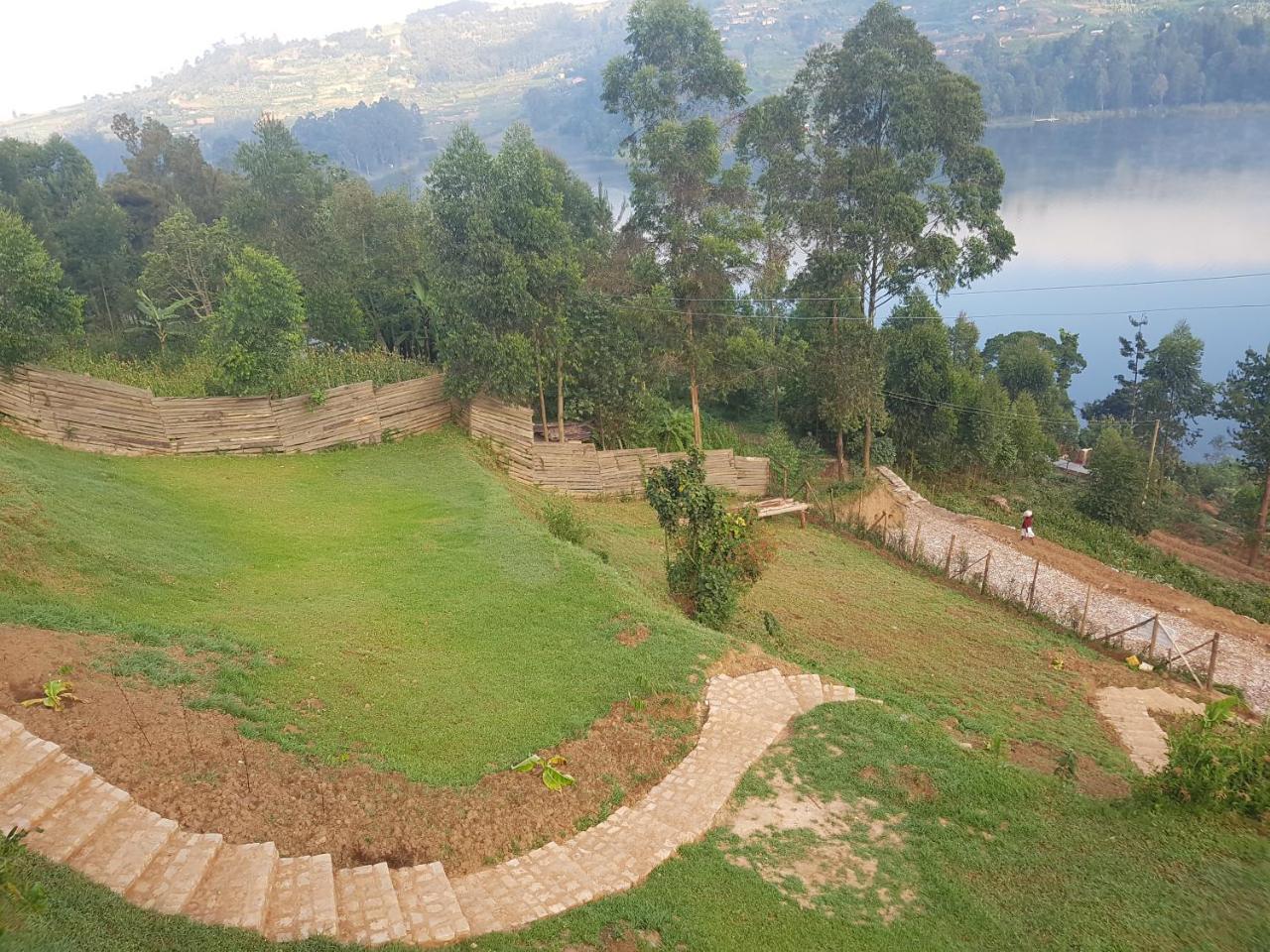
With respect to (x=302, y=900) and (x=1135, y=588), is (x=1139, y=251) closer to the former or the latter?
(x=1135, y=588)

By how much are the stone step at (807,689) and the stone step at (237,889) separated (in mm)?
5141

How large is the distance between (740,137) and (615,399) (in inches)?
357

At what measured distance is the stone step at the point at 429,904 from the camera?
5.25 m

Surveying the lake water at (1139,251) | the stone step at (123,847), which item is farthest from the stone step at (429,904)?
the lake water at (1139,251)

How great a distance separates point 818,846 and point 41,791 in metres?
5.40

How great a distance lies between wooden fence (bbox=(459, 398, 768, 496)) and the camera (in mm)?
17016

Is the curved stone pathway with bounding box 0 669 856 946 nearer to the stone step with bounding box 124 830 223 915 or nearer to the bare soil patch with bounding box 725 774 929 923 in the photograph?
the stone step with bounding box 124 830 223 915

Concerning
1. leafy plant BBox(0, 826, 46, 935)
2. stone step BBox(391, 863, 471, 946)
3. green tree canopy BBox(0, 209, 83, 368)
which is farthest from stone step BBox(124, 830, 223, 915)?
green tree canopy BBox(0, 209, 83, 368)

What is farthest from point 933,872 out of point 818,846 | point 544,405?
point 544,405

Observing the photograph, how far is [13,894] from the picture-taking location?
4.26 meters

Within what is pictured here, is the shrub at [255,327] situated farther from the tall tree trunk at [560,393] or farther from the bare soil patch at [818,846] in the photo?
the bare soil patch at [818,846]

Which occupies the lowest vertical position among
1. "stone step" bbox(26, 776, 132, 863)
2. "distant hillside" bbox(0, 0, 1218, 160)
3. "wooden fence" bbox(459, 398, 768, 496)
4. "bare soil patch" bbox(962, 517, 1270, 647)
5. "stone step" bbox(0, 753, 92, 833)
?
"bare soil patch" bbox(962, 517, 1270, 647)

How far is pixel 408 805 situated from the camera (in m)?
6.43

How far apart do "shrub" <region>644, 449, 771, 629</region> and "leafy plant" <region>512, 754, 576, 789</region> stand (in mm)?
4025
